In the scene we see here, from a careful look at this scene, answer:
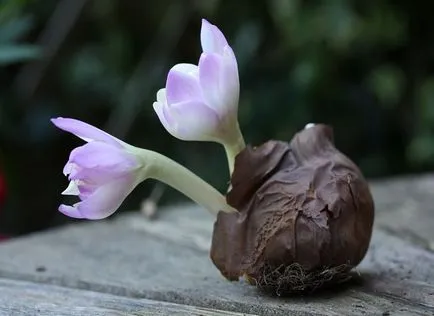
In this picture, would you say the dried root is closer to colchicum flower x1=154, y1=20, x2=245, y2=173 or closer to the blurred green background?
colchicum flower x1=154, y1=20, x2=245, y2=173

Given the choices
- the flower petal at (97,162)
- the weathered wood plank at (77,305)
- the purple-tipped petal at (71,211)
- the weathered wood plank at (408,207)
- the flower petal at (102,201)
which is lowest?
the weathered wood plank at (77,305)

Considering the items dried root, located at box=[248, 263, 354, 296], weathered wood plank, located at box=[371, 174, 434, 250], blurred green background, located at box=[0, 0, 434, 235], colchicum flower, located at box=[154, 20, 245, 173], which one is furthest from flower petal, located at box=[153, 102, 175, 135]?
blurred green background, located at box=[0, 0, 434, 235]

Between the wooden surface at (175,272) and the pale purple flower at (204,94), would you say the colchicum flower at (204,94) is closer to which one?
the pale purple flower at (204,94)

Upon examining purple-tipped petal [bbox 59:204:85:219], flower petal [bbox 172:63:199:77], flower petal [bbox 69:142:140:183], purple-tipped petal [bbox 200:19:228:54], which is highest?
purple-tipped petal [bbox 200:19:228:54]

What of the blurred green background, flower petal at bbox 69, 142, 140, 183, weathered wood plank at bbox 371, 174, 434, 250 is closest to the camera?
flower petal at bbox 69, 142, 140, 183

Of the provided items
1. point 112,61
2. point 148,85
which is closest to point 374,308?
point 148,85

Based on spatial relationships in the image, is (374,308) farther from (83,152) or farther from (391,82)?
(391,82)

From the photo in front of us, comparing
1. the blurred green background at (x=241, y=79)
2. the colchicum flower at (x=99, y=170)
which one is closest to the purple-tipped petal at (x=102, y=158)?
the colchicum flower at (x=99, y=170)
